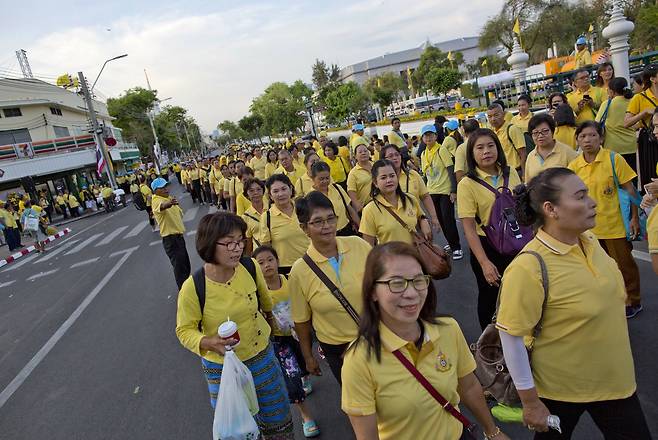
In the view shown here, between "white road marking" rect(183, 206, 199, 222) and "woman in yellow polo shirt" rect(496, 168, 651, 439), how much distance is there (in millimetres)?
14725

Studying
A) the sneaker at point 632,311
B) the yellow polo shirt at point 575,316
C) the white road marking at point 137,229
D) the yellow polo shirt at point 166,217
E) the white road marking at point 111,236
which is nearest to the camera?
the yellow polo shirt at point 575,316

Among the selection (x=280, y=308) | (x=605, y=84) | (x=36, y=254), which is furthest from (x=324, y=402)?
(x=36, y=254)

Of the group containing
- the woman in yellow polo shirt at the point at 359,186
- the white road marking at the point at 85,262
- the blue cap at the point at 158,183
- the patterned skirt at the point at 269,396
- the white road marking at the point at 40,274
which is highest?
the blue cap at the point at 158,183

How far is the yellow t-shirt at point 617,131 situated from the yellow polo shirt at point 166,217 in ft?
18.9

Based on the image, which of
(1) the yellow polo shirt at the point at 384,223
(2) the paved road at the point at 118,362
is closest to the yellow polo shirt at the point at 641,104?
(2) the paved road at the point at 118,362

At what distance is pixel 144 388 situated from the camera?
188 inches

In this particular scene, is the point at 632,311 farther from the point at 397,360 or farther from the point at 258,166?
the point at 258,166

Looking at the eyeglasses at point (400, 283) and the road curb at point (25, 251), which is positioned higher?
the eyeglasses at point (400, 283)

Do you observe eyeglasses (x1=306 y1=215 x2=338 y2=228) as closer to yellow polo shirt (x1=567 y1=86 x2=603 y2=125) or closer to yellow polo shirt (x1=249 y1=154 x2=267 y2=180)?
yellow polo shirt (x1=567 y1=86 x2=603 y2=125)

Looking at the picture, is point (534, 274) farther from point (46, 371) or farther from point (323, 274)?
point (46, 371)

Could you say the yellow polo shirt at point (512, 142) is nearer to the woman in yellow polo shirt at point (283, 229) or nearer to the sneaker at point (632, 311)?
the sneaker at point (632, 311)

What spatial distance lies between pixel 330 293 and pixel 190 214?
51.1ft

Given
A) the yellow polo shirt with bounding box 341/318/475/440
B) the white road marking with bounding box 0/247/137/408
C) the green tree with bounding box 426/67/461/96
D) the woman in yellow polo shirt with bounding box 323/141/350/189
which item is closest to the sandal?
the yellow polo shirt with bounding box 341/318/475/440

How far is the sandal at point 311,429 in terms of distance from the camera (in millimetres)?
3506
